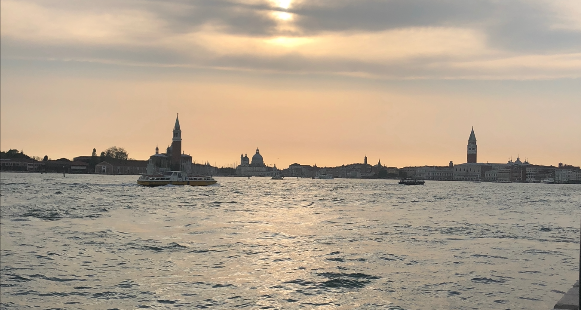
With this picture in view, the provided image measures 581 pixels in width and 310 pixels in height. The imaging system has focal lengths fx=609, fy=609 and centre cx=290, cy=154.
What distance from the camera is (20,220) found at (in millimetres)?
21422

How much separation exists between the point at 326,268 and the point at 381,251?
10.1 feet

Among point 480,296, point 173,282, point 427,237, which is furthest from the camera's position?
point 427,237

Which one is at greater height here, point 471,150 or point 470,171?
point 471,150

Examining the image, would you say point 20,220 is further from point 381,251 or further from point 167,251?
point 381,251

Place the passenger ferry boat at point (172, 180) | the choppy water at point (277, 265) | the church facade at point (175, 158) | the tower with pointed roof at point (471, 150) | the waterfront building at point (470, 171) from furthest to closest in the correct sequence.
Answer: the tower with pointed roof at point (471, 150)
the waterfront building at point (470, 171)
the church facade at point (175, 158)
the passenger ferry boat at point (172, 180)
the choppy water at point (277, 265)

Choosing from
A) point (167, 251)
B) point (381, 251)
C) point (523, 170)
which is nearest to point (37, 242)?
point (167, 251)

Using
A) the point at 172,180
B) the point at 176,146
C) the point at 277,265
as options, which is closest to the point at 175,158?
the point at 176,146

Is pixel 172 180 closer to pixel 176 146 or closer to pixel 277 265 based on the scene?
pixel 277 265

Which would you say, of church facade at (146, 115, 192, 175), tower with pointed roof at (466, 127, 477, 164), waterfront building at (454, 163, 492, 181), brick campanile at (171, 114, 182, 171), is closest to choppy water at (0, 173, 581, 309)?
church facade at (146, 115, 192, 175)

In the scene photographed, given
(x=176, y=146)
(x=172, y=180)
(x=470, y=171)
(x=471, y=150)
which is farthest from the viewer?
(x=470, y=171)

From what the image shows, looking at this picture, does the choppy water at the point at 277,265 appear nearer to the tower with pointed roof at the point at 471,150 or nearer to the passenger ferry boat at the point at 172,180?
the passenger ferry boat at the point at 172,180

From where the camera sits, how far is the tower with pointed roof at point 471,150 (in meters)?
182

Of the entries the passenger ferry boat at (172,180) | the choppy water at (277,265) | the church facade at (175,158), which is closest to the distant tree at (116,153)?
the church facade at (175,158)

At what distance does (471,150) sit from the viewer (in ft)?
604
